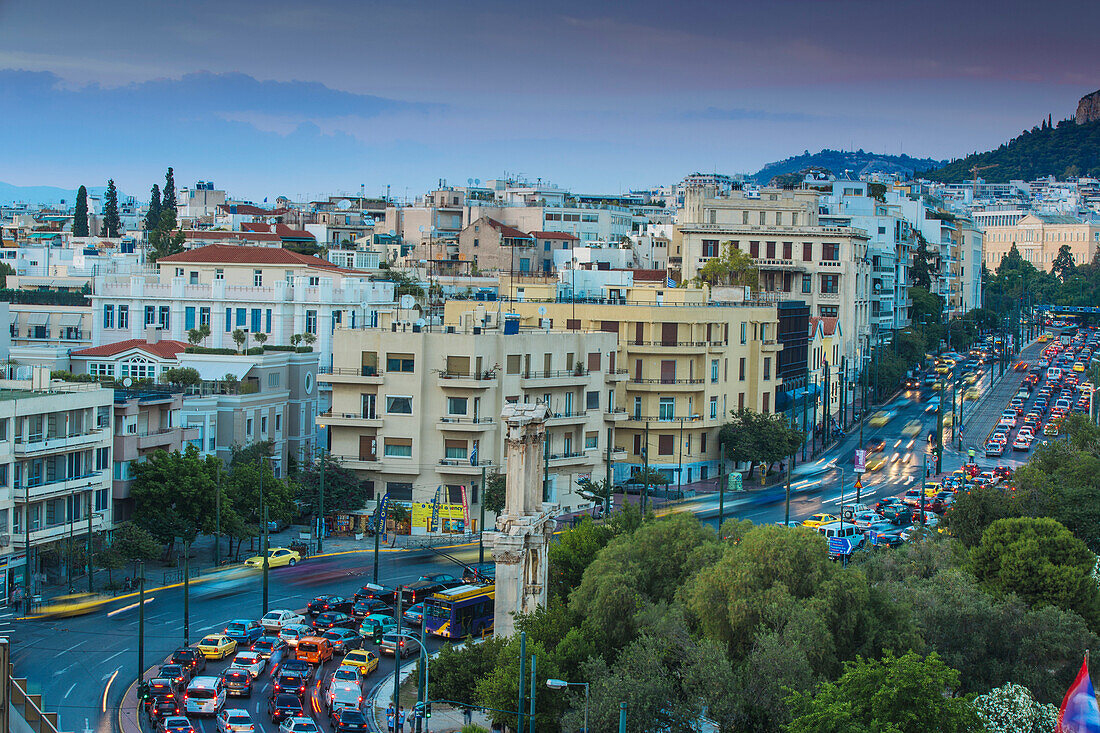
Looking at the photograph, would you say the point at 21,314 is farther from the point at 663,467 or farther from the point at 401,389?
the point at 663,467

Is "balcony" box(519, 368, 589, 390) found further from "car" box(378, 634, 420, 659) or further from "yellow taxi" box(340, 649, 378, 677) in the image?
"yellow taxi" box(340, 649, 378, 677)

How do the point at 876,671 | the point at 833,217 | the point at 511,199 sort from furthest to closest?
the point at 511,199
the point at 833,217
the point at 876,671

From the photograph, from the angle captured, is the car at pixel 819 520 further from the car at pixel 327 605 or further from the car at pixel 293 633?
the car at pixel 293 633

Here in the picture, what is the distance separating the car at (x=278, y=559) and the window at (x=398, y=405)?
11.8m

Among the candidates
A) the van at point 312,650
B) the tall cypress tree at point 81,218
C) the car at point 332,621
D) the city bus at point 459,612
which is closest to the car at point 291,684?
the van at point 312,650

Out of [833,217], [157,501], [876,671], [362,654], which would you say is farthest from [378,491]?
→ [833,217]

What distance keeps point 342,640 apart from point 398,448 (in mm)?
24437

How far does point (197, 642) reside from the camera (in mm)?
54531

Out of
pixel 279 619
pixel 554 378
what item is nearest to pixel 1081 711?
pixel 279 619

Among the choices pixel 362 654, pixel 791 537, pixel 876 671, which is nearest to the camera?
pixel 876 671

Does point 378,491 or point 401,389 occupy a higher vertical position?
point 401,389

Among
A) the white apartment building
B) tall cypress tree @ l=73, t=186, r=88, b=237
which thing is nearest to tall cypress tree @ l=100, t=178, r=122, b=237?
tall cypress tree @ l=73, t=186, r=88, b=237

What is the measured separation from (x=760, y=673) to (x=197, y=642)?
75.7ft

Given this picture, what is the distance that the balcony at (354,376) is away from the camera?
257 ft
